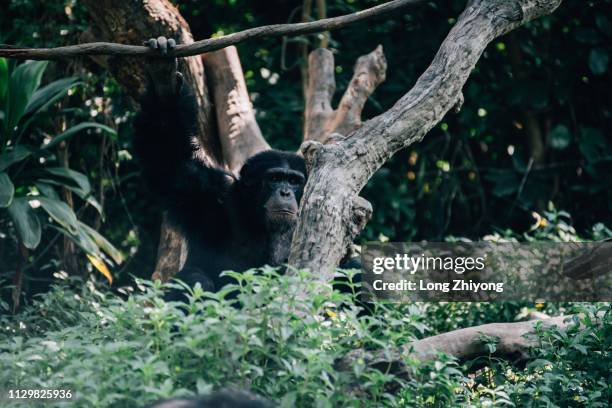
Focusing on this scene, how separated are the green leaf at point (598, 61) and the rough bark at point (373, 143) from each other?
3.37m

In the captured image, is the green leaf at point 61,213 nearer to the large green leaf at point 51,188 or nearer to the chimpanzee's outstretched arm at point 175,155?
the large green leaf at point 51,188

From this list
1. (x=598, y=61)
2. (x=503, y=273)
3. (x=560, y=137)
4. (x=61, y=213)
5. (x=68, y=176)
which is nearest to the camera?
(x=503, y=273)

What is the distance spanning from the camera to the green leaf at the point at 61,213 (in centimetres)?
671

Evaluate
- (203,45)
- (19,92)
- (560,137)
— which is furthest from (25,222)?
(560,137)

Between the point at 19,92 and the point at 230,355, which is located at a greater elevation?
the point at 19,92

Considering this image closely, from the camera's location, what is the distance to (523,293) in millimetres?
6254

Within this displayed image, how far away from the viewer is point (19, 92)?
23.2 feet

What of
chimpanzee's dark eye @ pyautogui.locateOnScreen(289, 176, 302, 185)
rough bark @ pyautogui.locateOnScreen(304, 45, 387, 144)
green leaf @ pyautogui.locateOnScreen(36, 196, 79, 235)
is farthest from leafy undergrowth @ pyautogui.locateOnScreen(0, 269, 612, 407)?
rough bark @ pyautogui.locateOnScreen(304, 45, 387, 144)

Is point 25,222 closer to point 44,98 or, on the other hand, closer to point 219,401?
point 44,98

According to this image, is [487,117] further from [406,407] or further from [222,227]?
[406,407]

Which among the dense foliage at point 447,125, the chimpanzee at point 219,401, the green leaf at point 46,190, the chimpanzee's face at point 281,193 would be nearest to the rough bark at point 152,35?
the chimpanzee's face at point 281,193

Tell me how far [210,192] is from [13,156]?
191 centimetres

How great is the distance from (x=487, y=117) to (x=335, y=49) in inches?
74.4

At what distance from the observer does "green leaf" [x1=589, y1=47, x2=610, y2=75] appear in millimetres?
8523
